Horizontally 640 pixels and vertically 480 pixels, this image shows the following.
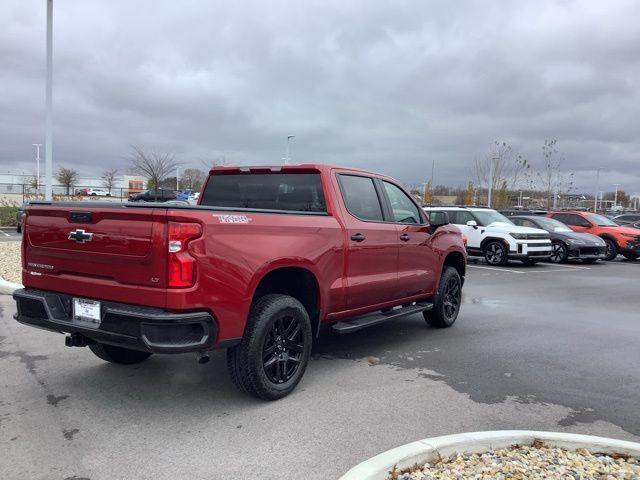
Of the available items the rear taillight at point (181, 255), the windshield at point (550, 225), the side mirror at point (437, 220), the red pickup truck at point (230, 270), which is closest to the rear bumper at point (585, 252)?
the windshield at point (550, 225)

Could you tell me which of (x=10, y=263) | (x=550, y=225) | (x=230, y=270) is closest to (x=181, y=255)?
(x=230, y=270)

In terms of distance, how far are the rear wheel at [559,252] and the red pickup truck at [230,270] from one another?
13668 mm

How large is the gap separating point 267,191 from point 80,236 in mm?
2042

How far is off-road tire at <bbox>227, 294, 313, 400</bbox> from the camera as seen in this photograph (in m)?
4.08

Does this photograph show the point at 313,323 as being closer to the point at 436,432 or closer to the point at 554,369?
the point at 436,432

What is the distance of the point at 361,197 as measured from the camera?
5680 millimetres

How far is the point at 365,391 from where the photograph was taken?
15.4 ft

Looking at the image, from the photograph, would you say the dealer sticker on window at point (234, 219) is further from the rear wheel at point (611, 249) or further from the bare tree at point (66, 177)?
the bare tree at point (66, 177)

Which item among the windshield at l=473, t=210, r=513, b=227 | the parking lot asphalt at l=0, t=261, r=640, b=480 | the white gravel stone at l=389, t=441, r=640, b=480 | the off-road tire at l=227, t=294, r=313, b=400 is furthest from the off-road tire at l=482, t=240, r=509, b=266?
the white gravel stone at l=389, t=441, r=640, b=480

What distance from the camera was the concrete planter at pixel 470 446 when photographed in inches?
121

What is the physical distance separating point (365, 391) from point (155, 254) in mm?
2226

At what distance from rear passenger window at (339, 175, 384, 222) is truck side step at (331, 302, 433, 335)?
1.03 metres

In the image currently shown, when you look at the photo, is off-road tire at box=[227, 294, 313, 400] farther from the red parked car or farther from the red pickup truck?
the red parked car

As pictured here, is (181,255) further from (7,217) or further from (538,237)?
(7,217)
